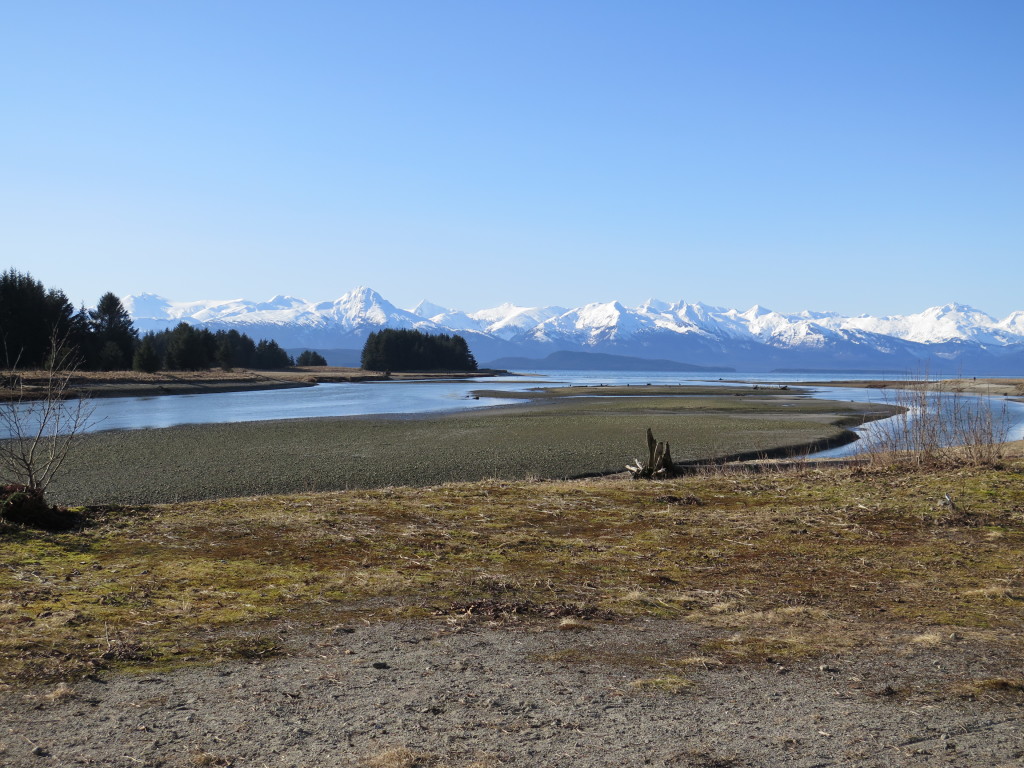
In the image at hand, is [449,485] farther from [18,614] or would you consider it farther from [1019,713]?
[1019,713]

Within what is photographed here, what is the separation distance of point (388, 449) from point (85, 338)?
7745 centimetres

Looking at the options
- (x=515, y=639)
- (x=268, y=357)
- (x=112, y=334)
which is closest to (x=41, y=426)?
(x=515, y=639)

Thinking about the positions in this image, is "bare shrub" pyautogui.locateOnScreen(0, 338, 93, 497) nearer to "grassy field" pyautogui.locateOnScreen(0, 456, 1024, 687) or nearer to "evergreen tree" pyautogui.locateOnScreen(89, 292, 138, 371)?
"grassy field" pyautogui.locateOnScreen(0, 456, 1024, 687)

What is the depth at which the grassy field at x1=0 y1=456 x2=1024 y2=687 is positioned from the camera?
26.9 ft

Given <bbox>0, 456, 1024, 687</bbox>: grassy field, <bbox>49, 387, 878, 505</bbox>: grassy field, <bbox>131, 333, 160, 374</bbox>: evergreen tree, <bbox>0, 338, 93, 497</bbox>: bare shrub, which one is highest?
<bbox>131, 333, 160, 374</bbox>: evergreen tree

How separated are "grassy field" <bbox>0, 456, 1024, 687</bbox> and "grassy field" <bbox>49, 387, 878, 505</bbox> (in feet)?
34.0

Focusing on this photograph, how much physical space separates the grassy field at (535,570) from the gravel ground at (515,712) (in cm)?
44

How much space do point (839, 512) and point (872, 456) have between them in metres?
6.87

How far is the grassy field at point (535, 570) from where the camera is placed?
26.9 feet

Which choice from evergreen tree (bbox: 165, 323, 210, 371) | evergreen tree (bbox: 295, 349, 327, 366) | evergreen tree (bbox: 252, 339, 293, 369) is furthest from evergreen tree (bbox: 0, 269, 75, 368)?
evergreen tree (bbox: 295, 349, 327, 366)

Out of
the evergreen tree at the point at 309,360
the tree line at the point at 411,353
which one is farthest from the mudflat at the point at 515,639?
the evergreen tree at the point at 309,360

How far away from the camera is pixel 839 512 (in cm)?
1520

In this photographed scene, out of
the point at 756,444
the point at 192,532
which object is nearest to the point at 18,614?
the point at 192,532

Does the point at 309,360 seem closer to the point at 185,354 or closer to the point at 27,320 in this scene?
the point at 185,354
